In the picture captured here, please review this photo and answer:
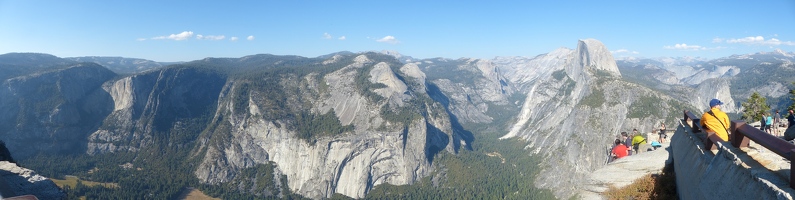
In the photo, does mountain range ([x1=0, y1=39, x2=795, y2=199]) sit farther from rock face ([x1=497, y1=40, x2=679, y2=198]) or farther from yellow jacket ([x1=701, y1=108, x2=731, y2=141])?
yellow jacket ([x1=701, y1=108, x2=731, y2=141])

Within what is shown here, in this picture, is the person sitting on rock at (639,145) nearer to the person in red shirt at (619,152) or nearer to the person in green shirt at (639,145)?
the person in green shirt at (639,145)

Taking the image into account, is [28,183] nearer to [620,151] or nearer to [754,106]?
[620,151]

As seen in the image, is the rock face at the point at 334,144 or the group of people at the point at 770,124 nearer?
the group of people at the point at 770,124

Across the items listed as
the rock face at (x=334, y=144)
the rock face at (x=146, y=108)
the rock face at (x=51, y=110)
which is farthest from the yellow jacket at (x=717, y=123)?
the rock face at (x=51, y=110)

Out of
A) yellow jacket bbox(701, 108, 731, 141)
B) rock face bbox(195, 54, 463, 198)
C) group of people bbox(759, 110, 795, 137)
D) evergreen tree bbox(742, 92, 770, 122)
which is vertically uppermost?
yellow jacket bbox(701, 108, 731, 141)

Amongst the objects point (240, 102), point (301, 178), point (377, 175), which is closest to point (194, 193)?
point (301, 178)

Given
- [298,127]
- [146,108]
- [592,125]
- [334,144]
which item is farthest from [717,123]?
[146,108]

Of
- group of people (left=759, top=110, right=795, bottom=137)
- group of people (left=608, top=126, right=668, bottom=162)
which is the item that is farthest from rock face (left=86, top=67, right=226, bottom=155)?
group of people (left=759, top=110, right=795, bottom=137)
